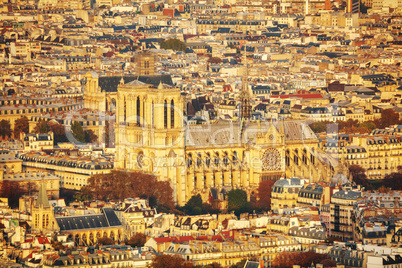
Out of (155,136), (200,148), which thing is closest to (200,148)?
(200,148)

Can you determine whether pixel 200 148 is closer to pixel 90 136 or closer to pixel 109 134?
pixel 109 134

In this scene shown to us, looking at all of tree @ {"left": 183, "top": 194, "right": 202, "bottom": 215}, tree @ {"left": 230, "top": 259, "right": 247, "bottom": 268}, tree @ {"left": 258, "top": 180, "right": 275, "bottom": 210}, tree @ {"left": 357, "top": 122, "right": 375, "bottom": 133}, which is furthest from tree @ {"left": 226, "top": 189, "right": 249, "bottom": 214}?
tree @ {"left": 357, "top": 122, "right": 375, "bottom": 133}


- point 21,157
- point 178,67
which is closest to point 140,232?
point 21,157

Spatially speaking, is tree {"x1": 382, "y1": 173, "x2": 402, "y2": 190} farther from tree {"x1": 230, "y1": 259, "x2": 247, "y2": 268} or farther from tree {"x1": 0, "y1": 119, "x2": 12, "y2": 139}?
tree {"x1": 0, "y1": 119, "x2": 12, "y2": 139}

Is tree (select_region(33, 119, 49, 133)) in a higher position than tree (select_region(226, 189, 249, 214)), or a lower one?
higher

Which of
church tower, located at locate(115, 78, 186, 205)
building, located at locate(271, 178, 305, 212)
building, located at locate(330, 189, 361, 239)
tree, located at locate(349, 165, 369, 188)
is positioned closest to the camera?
building, located at locate(330, 189, 361, 239)

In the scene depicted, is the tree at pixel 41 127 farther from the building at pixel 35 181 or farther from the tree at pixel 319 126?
the tree at pixel 319 126
